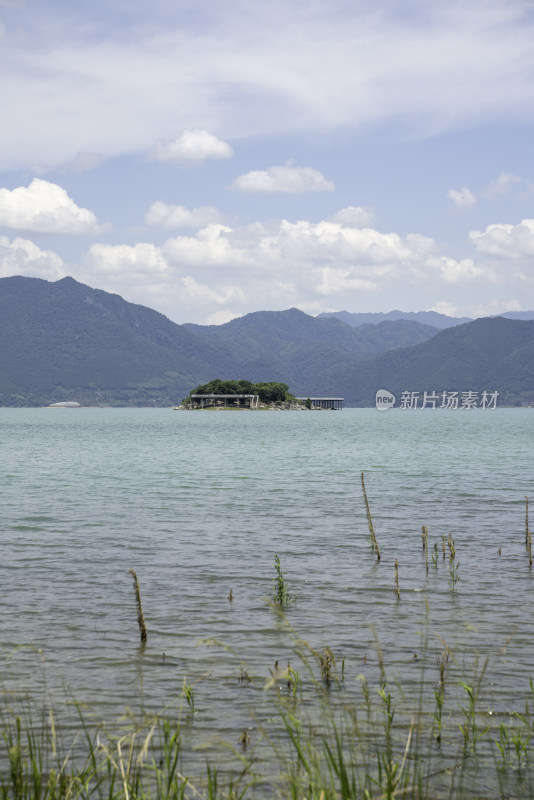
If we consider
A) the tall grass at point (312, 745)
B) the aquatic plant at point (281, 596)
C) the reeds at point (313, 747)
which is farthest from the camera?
the aquatic plant at point (281, 596)

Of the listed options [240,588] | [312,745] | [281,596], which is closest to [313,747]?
[312,745]

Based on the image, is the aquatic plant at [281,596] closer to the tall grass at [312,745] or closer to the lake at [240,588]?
the lake at [240,588]

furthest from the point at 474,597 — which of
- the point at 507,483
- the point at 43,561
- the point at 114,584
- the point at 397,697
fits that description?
the point at 507,483

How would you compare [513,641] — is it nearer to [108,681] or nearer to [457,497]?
[108,681]

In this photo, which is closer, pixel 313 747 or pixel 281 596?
pixel 313 747

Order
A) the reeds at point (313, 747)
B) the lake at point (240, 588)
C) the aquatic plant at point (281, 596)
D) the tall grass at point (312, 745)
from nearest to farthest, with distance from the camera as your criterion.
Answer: the tall grass at point (312, 745) < the reeds at point (313, 747) < the lake at point (240, 588) < the aquatic plant at point (281, 596)

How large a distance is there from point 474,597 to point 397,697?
6244mm

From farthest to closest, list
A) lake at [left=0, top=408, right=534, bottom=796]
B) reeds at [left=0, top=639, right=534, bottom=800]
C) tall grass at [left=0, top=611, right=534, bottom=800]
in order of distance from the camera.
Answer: lake at [left=0, top=408, right=534, bottom=796] < reeds at [left=0, top=639, right=534, bottom=800] < tall grass at [left=0, top=611, right=534, bottom=800]

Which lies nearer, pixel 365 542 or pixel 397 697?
pixel 397 697

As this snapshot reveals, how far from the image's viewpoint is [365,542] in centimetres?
2209

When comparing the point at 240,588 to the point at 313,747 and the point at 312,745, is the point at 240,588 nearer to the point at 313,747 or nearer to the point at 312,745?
the point at 312,745

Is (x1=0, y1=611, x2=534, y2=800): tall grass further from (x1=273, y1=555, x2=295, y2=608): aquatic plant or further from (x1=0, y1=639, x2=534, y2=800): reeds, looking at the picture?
(x1=273, y1=555, x2=295, y2=608): aquatic plant

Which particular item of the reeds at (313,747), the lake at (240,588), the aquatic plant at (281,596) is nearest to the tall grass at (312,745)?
the reeds at (313,747)

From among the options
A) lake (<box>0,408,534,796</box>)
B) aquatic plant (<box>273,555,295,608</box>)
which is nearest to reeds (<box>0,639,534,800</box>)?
lake (<box>0,408,534,796</box>)
